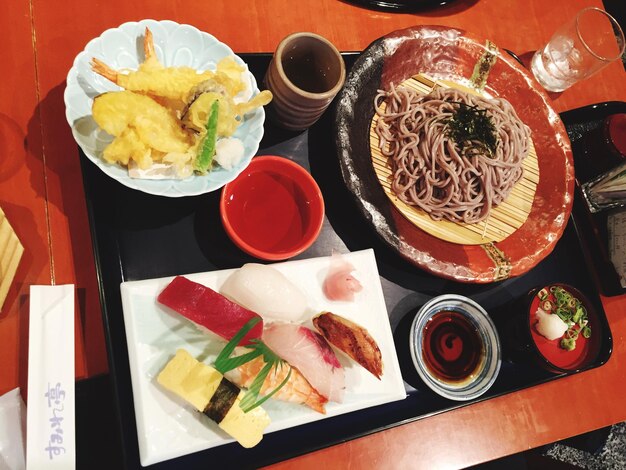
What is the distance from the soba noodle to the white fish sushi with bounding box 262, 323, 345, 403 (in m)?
0.70

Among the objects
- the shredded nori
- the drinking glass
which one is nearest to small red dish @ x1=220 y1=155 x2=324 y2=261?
the shredded nori

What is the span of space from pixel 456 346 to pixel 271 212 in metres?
0.87

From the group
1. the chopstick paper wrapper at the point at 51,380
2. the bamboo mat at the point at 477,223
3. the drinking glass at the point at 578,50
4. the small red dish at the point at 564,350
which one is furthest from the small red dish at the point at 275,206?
the drinking glass at the point at 578,50

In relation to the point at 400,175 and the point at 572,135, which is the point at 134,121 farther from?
the point at 572,135

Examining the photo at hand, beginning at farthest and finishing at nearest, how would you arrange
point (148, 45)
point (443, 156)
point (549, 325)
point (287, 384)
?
point (443, 156) → point (549, 325) → point (148, 45) → point (287, 384)

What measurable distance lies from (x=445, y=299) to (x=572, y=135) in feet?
3.91

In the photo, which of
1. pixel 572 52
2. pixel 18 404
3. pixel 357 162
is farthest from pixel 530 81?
pixel 18 404

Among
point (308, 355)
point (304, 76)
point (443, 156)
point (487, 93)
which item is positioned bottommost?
point (308, 355)

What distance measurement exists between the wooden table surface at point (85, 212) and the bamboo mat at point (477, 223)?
17.5 inches

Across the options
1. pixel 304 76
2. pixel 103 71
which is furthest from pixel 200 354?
pixel 304 76

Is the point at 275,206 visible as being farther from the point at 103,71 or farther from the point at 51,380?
the point at 51,380

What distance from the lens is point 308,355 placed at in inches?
55.9

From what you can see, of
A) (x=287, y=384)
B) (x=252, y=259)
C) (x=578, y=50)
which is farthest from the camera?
(x=578, y=50)

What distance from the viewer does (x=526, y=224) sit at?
6.50 ft
